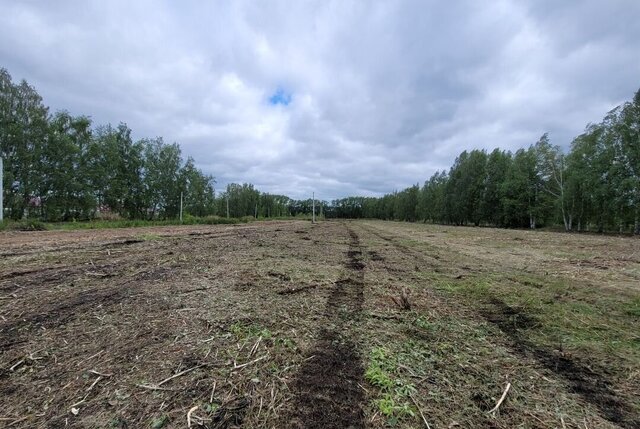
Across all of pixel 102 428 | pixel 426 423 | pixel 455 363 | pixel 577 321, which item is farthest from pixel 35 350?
pixel 577 321

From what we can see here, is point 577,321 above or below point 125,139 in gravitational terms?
below

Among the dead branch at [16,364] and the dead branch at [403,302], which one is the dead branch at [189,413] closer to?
the dead branch at [16,364]

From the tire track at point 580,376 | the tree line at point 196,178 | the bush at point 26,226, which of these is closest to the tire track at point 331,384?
the tire track at point 580,376

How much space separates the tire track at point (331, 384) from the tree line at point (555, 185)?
39.8 m

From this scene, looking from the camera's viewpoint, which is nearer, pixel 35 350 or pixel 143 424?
pixel 143 424

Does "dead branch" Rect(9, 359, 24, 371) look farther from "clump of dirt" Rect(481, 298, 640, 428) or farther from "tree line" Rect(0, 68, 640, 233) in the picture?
"tree line" Rect(0, 68, 640, 233)

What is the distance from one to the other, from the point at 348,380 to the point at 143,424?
4.90 ft

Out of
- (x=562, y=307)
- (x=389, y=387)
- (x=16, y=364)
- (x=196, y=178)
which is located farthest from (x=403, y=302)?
(x=196, y=178)

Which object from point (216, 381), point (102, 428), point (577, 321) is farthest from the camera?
point (577, 321)

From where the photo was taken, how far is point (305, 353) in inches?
118

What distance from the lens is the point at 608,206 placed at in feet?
107

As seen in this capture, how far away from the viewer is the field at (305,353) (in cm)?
217

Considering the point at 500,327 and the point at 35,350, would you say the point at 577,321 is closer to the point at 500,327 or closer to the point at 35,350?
the point at 500,327

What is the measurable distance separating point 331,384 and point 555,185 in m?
54.8
